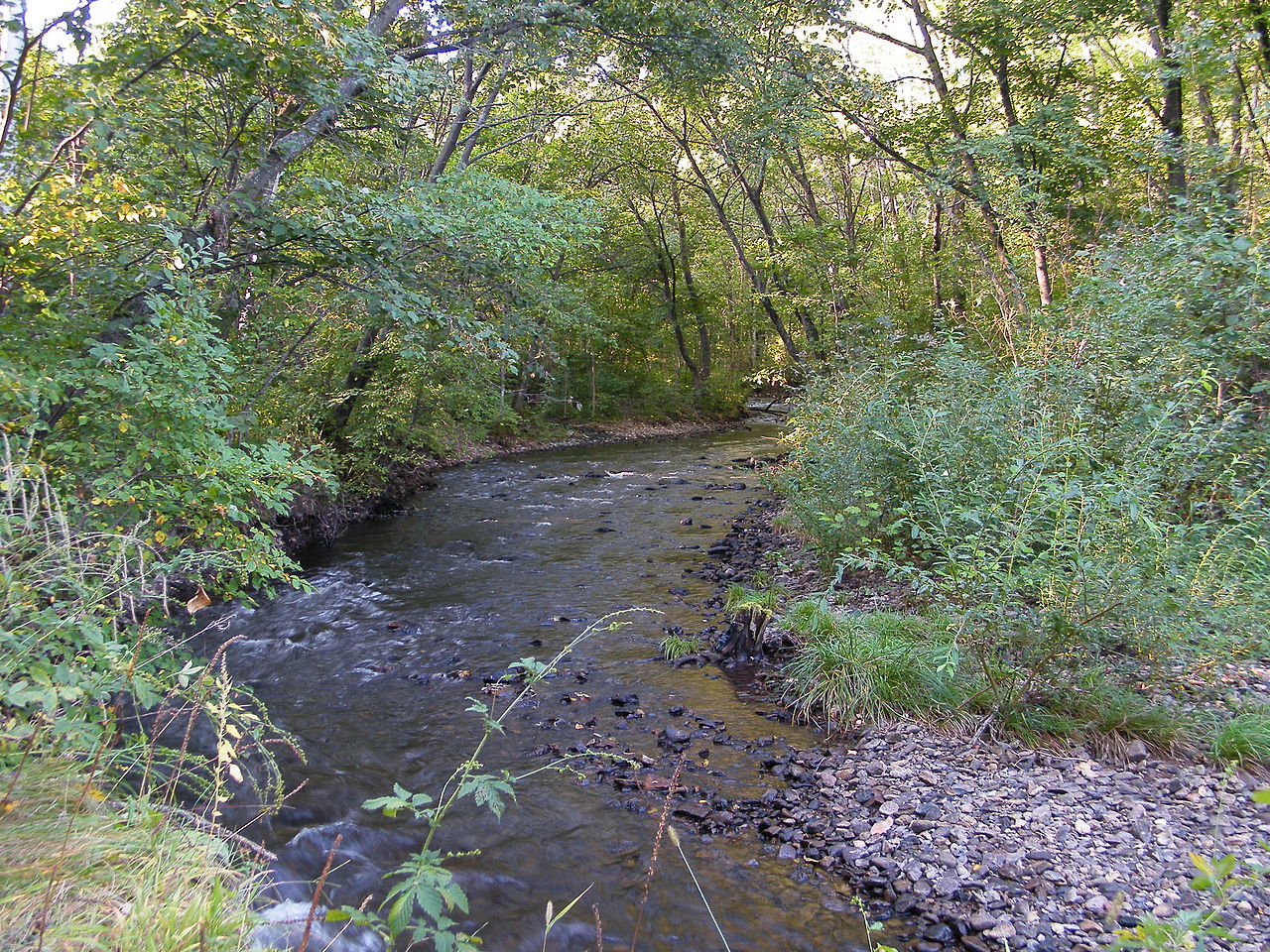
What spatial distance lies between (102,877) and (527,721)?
4.11m

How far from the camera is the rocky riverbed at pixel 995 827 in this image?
3.72 metres

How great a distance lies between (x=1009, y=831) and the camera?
14.3 feet

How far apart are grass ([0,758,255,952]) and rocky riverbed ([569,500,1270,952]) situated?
7.12 ft

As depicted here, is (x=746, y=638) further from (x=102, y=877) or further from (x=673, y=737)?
(x=102, y=877)

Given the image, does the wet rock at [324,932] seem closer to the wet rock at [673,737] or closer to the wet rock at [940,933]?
the wet rock at [673,737]

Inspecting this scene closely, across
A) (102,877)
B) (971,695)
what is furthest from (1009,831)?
(102,877)

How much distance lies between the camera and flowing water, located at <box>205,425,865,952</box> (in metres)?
4.18

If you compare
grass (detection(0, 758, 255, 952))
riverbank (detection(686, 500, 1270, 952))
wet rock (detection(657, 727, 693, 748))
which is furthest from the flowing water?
grass (detection(0, 758, 255, 952))

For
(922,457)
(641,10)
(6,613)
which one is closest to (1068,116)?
(641,10)

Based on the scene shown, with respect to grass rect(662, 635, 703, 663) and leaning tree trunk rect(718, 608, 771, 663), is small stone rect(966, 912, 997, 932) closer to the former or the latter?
leaning tree trunk rect(718, 608, 771, 663)

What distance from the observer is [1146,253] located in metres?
7.87

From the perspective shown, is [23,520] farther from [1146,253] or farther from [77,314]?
[1146,253]

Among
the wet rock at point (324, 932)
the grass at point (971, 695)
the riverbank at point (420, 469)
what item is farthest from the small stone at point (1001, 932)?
the riverbank at point (420, 469)

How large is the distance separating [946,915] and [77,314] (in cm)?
623
